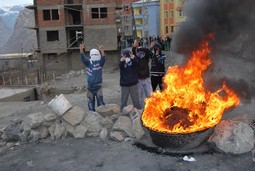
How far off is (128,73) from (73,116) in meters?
1.79

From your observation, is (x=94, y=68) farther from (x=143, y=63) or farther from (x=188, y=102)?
(x=188, y=102)

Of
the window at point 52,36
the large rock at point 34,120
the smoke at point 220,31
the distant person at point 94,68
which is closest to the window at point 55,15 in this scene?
the window at point 52,36

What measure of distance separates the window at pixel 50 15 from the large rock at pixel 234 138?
3109 cm

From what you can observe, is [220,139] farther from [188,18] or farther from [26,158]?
[26,158]

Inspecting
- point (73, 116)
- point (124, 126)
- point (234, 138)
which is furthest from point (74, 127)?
point (234, 138)

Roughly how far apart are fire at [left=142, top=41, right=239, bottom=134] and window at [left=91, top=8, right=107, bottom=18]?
1112 inches

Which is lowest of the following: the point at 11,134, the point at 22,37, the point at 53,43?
the point at 11,134

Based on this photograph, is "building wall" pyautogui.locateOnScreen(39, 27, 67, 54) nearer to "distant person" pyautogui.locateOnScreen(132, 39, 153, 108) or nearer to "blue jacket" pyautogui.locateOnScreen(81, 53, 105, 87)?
"blue jacket" pyautogui.locateOnScreen(81, 53, 105, 87)

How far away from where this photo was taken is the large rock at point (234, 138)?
20.0ft

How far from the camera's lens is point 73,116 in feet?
24.1

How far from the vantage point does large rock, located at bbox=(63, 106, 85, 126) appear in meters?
7.32

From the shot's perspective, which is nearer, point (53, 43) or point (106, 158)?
point (106, 158)

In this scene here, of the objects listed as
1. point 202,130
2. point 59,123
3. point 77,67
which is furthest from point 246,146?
point 77,67

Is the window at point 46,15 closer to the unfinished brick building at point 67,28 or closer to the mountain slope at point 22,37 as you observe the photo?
the unfinished brick building at point 67,28
